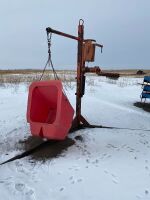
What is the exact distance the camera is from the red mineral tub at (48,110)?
5.64 metres

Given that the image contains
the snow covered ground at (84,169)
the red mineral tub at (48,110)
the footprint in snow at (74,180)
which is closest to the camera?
the snow covered ground at (84,169)

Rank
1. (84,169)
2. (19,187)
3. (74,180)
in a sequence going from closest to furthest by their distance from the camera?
(19,187)
(74,180)
(84,169)

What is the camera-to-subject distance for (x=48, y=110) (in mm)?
6977

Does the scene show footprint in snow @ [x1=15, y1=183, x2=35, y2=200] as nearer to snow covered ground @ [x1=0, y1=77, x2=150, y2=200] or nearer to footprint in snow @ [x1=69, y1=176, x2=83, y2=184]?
snow covered ground @ [x1=0, y1=77, x2=150, y2=200]

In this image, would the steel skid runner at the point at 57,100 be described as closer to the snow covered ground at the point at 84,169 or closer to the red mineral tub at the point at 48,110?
the red mineral tub at the point at 48,110

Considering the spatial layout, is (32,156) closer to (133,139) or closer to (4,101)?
(133,139)

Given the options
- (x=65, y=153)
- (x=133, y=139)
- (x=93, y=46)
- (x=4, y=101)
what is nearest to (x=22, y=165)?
(x=65, y=153)

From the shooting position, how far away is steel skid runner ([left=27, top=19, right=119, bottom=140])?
5.73 meters

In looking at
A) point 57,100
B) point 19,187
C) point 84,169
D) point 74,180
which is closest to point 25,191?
point 19,187

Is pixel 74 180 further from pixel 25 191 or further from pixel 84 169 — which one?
pixel 25 191

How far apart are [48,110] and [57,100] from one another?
111 centimetres

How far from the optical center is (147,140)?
21.0ft

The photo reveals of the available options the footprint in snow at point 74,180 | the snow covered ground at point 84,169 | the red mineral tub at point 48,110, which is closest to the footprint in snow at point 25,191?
the snow covered ground at point 84,169

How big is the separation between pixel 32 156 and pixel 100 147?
3.91 feet
